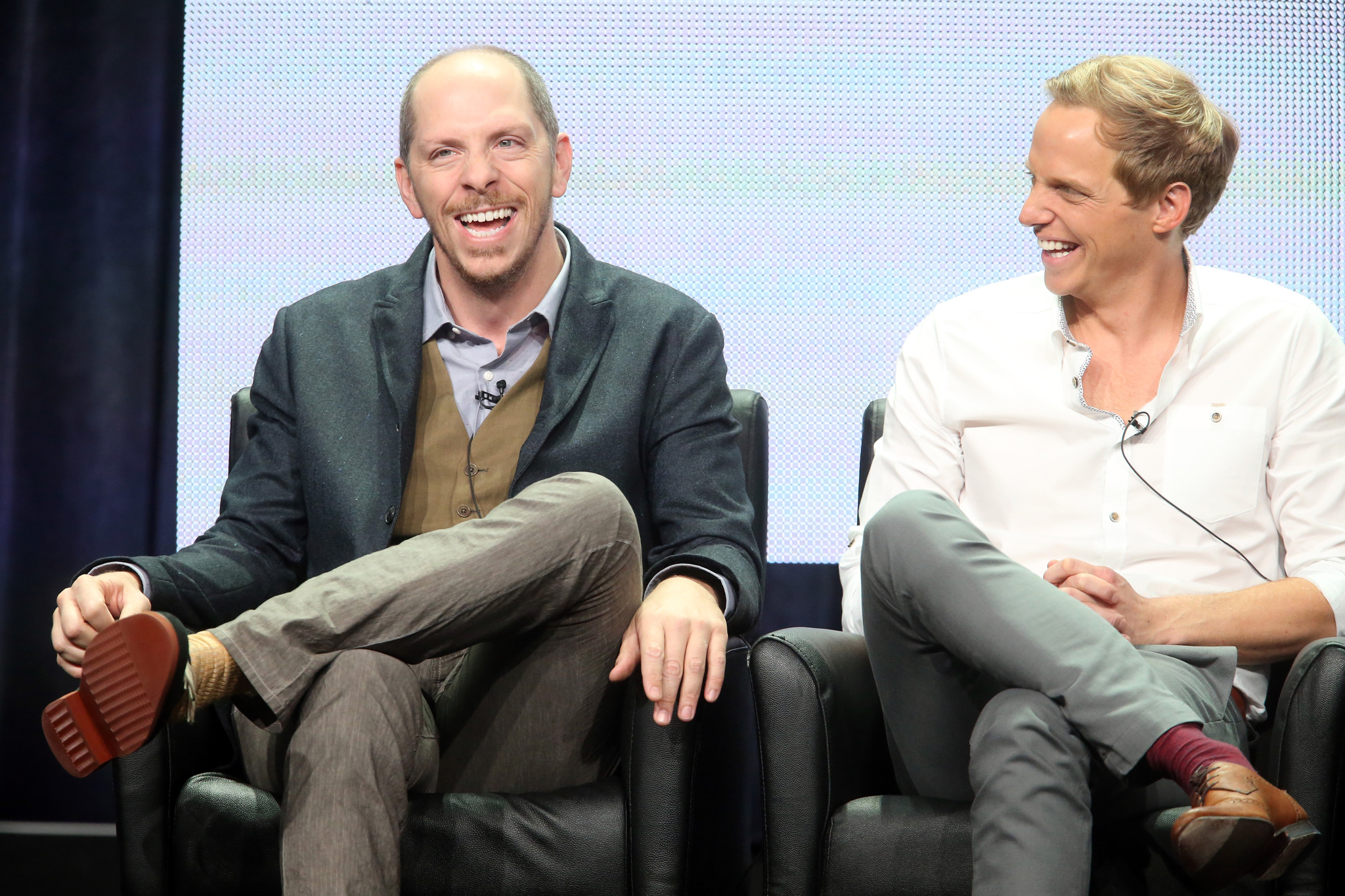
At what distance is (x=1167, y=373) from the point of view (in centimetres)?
181

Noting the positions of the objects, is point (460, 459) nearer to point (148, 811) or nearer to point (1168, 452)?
point (148, 811)

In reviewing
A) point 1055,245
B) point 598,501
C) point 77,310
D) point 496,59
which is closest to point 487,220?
point 496,59

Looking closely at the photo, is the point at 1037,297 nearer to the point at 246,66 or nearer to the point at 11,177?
the point at 246,66

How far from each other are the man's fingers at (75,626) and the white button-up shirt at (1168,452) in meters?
0.99

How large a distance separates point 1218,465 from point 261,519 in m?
1.38

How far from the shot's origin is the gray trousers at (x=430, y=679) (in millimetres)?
1285

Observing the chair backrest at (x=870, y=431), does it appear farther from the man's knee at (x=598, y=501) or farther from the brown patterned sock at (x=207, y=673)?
the brown patterned sock at (x=207, y=673)

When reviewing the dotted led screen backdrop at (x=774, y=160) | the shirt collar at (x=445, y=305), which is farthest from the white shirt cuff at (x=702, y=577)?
the dotted led screen backdrop at (x=774, y=160)

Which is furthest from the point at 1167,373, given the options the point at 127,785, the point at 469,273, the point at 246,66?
the point at 246,66

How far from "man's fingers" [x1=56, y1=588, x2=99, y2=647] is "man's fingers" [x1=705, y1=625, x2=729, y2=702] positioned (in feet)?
2.34

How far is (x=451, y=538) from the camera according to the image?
143cm

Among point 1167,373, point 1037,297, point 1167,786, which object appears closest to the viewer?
point 1167,786

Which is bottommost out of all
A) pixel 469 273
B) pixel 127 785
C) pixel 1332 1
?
pixel 127 785

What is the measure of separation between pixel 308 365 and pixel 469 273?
0.92 ft
